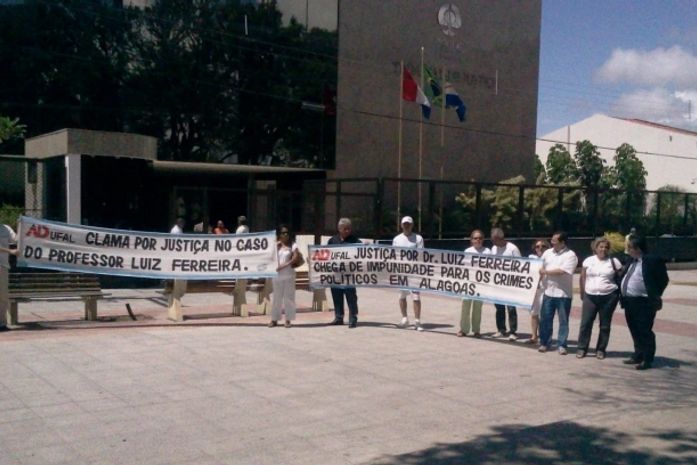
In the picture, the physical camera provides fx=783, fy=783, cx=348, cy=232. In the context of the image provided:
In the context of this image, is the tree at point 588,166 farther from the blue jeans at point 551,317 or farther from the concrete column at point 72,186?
the blue jeans at point 551,317

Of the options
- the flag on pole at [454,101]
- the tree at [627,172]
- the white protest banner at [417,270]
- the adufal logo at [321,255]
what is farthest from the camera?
the tree at [627,172]

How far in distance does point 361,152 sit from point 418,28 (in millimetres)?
6138

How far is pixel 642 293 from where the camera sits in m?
9.80

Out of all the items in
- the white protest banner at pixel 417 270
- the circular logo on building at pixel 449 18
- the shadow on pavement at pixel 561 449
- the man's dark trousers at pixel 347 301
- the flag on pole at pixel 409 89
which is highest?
the circular logo on building at pixel 449 18

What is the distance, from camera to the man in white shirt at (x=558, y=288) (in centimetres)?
1057

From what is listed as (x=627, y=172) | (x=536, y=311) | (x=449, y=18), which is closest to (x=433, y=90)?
(x=449, y=18)

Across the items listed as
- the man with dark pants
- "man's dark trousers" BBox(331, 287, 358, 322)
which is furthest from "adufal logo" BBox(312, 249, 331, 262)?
"man's dark trousers" BBox(331, 287, 358, 322)

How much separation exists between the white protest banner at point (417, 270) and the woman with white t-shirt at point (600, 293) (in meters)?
1.25

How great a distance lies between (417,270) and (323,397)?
4982mm

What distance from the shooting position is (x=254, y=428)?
6793 millimetres

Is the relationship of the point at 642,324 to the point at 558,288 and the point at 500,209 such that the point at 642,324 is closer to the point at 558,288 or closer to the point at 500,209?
the point at 558,288

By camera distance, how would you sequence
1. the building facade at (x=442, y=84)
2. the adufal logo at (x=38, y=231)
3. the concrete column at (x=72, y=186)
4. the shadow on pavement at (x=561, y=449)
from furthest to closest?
the building facade at (x=442, y=84) → the concrete column at (x=72, y=186) → the adufal logo at (x=38, y=231) → the shadow on pavement at (x=561, y=449)

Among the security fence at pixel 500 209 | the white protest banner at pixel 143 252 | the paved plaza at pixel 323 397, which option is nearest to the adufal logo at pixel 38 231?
the white protest banner at pixel 143 252

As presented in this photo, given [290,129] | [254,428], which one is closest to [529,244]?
[290,129]
